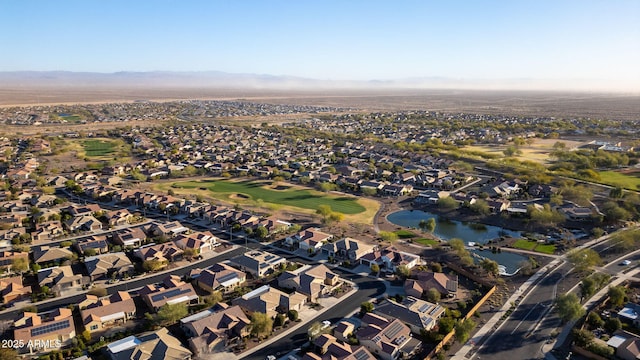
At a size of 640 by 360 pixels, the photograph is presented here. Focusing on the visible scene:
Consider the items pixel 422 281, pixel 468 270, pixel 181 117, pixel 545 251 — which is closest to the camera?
pixel 422 281

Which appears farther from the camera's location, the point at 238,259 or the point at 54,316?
the point at 238,259

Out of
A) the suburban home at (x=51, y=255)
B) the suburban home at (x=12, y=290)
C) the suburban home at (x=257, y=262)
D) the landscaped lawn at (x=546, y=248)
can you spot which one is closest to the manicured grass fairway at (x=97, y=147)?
the suburban home at (x=51, y=255)

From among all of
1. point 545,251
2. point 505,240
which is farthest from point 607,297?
point 505,240

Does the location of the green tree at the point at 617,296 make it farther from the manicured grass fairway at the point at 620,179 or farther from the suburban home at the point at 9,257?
the suburban home at the point at 9,257

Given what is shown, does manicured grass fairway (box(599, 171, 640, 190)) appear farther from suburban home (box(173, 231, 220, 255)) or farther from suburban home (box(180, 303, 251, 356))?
suburban home (box(180, 303, 251, 356))

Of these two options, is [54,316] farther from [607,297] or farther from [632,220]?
[632,220]

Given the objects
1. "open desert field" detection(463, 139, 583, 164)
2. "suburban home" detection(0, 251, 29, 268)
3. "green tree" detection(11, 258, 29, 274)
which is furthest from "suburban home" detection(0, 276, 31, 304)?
"open desert field" detection(463, 139, 583, 164)
